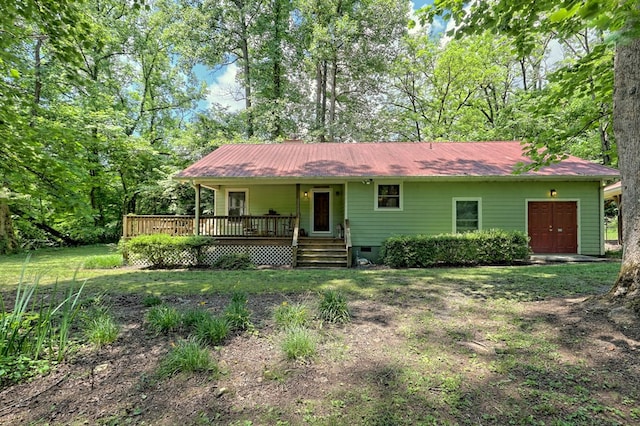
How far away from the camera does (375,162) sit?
12555 mm

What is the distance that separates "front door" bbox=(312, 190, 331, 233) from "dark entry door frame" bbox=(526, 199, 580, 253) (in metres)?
7.41

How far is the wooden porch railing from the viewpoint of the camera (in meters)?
11.2

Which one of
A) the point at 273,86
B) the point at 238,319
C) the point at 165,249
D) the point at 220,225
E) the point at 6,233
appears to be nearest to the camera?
the point at 238,319

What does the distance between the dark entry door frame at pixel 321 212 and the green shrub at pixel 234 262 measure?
12.7 feet

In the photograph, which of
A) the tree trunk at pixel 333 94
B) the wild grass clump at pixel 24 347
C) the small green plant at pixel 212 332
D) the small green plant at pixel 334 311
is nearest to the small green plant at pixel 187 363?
the small green plant at pixel 212 332

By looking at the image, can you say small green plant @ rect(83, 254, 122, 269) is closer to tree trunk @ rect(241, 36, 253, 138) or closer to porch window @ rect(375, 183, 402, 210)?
porch window @ rect(375, 183, 402, 210)

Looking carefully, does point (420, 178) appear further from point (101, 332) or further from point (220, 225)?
point (101, 332)

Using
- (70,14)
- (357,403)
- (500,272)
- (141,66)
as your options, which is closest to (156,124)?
(141,66)

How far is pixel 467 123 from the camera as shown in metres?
22.1

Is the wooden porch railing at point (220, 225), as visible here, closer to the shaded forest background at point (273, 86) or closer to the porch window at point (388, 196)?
the porch window at point (388, 196)

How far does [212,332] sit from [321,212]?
32.9 ft

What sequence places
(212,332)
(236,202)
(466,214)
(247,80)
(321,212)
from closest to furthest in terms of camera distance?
(212,332) → (466,214) → (321,212) → (236,202) → (247,80)

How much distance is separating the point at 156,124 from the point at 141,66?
4.08 metres

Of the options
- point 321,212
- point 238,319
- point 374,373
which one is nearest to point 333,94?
point 321,212
